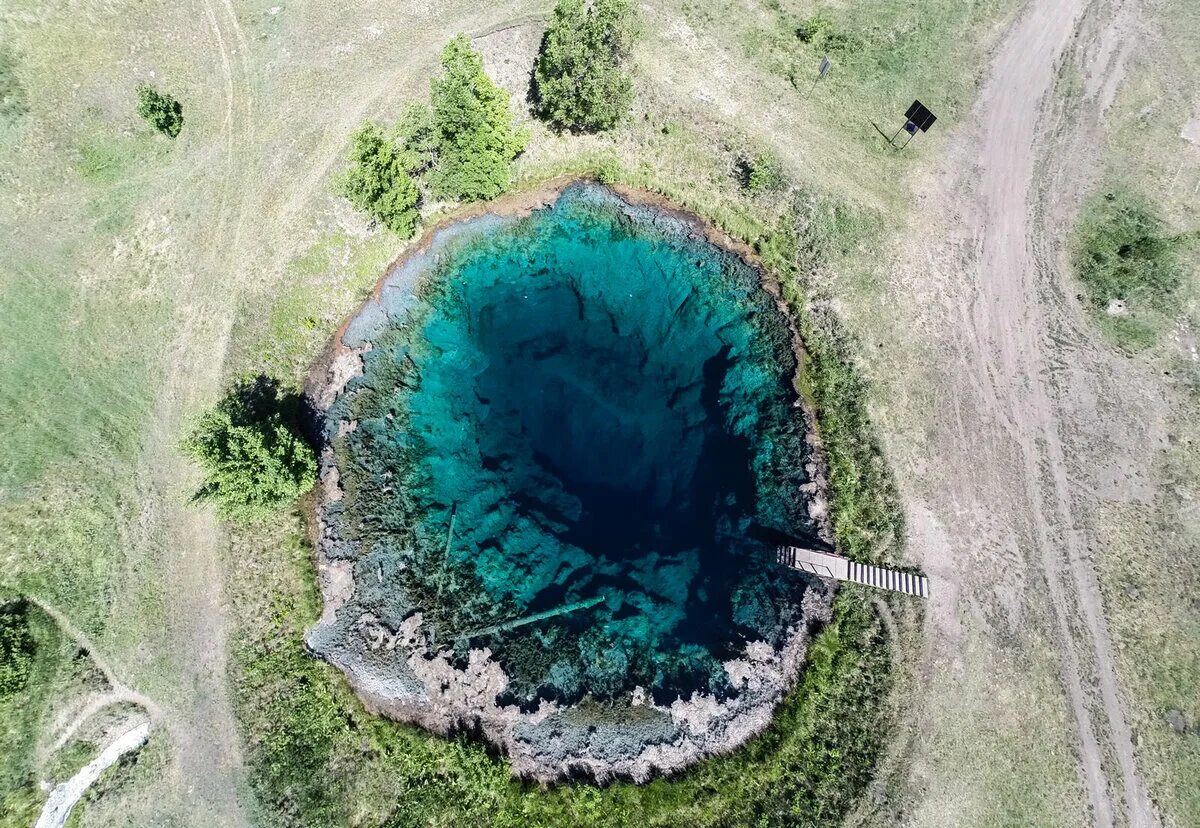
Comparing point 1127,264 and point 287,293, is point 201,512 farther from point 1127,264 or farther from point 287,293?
point 1127,264

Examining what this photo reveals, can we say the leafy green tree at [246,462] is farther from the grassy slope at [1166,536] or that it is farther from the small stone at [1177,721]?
the small stone at [1177,721]

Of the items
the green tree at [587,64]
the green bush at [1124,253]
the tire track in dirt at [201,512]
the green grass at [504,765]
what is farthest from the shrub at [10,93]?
the green bush at [1124,253]

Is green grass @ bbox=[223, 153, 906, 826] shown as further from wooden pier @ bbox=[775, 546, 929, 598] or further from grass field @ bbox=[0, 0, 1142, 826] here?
wooden pier @ bbox=[775, 546, 929, 598]

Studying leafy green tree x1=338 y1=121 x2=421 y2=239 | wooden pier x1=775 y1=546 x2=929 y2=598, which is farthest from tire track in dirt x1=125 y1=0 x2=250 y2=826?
wooden pier x1=775 y1=546 x2=929 y2=598

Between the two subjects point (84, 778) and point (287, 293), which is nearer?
point (84, 778)

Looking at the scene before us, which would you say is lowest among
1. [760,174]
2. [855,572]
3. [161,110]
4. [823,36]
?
[855,572]

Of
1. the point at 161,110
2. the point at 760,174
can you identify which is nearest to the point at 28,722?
the point at 161,110
